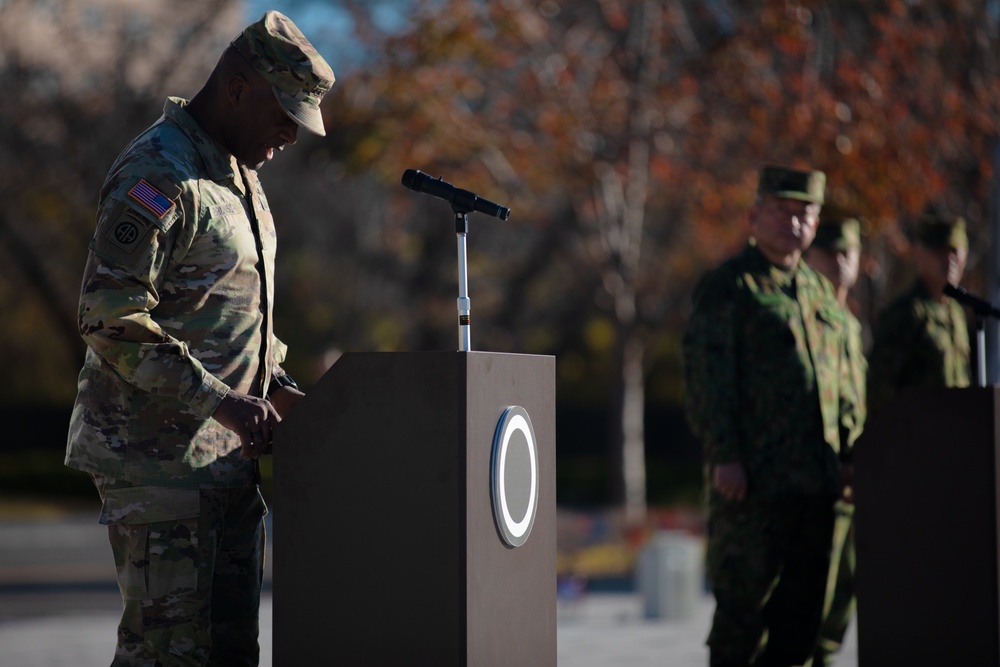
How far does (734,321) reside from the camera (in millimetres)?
5715

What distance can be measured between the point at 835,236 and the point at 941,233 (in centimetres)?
57

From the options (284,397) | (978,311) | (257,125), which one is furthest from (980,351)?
(257,125)

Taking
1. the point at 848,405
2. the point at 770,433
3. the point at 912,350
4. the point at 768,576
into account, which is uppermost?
the point at 912,350

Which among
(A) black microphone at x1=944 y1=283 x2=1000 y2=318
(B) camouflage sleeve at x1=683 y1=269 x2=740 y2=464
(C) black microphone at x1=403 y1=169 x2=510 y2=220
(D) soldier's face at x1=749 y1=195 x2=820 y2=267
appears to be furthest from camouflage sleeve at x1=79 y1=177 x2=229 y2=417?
(D) soldier's face at x1=749 y1=195 x2=820 y2=267

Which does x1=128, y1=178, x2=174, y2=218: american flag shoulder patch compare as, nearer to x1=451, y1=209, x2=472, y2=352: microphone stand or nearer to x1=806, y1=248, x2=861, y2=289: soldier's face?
x1=451, y1=209, x2=472, y2=352: microphone stand

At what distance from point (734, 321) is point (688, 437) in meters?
26.3

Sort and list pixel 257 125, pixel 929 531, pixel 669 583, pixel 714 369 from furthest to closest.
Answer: pixel 669 583
pixel 714 369
pixel 929 531
pixel 257 125

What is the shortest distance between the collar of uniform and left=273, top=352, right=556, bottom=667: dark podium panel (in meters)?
0.65

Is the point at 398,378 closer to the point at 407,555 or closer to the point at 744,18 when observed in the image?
the point at 407,555

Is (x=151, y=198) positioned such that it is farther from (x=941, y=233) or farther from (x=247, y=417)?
(x=941, y=233)

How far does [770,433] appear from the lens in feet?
18.4

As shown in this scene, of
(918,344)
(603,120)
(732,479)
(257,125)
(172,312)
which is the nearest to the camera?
(172,312)

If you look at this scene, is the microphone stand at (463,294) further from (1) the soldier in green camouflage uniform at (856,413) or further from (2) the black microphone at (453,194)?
(1) the soldier in green camouflage uniform at (856,413)

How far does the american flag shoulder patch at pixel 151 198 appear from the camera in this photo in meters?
3.39
